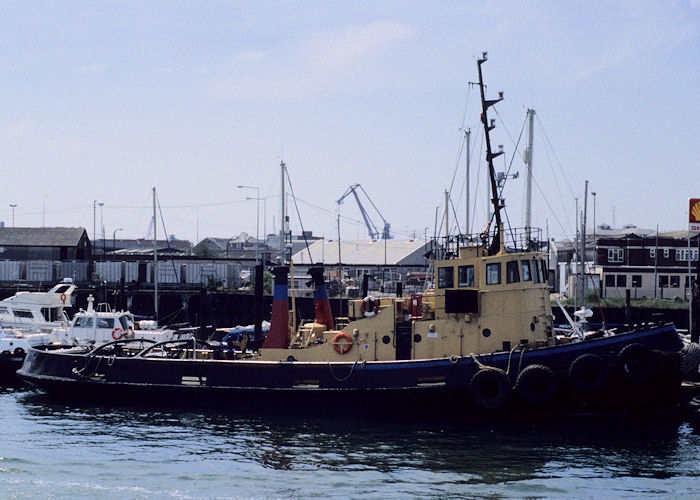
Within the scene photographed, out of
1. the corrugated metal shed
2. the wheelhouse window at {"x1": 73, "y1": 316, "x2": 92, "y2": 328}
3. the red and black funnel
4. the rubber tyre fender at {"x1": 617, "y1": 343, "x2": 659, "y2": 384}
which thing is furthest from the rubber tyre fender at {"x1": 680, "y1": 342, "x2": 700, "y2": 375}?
the corrugated metal shed

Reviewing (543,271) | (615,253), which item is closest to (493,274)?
(543,271)

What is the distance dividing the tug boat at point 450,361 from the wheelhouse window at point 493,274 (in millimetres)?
25

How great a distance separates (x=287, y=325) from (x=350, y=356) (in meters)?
Answer: 2.20

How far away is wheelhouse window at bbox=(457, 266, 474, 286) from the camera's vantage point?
1983cm

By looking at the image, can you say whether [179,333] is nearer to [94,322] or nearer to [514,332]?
[94,322]

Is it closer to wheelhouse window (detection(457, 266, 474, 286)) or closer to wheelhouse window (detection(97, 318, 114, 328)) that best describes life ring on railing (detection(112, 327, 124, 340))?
wheelhouse window (detection(97, 318, 114, 328))

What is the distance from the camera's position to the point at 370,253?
229 ft

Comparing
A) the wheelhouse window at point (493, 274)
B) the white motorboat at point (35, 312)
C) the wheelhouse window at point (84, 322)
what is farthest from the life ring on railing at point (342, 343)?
the white motorboat at point (35, 312)

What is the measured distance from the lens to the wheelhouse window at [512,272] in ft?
63.8

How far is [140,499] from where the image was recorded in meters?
13.6

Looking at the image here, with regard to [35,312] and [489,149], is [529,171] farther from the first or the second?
[35,312]

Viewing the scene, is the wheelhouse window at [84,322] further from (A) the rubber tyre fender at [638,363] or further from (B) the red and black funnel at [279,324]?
(A) the rubber tyre fender at [638,363]

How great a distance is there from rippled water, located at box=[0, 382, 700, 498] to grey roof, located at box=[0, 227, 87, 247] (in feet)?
119

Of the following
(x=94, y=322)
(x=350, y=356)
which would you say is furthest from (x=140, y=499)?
(x=94, y=322)
